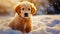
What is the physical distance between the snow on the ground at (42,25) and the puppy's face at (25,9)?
93mm

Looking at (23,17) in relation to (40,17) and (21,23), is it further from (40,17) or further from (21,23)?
(40,17)

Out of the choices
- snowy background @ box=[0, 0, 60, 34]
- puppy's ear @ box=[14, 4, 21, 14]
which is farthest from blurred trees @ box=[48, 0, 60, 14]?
puppy's ear @ box=[14, 4, 21, 14]

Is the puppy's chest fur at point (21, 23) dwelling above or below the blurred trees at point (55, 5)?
below

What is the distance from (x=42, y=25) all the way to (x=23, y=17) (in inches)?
6.6

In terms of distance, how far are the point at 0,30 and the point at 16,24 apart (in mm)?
127

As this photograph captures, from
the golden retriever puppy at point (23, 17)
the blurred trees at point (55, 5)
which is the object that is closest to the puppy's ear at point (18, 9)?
the golden retriever puppy at point (23, 17)

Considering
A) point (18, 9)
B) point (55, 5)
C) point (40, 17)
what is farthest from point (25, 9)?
point (55, 5)

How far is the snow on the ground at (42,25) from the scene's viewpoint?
→ 1.08 meters

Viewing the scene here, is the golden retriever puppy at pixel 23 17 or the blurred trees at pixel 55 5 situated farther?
the blurred trees at pixel 55 5

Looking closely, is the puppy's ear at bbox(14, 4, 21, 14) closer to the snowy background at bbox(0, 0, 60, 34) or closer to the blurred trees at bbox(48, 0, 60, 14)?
the snowy background at bbox(0, 0, 60, 34)

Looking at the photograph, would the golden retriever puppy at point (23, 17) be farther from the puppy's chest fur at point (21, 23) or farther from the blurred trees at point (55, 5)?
the blurred trees at point (55, 5)

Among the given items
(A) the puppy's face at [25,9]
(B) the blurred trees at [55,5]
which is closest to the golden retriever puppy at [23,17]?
(A) the puppy's face at [25,9]

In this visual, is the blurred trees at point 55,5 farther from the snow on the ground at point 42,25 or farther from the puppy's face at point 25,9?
the puppy's face at point 25,9

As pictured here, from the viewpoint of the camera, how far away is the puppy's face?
41.2 inches
